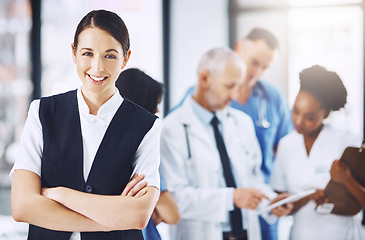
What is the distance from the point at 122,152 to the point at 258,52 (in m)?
1.45

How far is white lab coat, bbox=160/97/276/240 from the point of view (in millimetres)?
2223

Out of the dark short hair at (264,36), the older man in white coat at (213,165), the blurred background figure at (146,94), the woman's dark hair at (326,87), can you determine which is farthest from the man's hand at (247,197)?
the dark short hair at (264,36)

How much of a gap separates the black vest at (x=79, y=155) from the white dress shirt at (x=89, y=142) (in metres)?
0.02

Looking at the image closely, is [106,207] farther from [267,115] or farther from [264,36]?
[264,36]

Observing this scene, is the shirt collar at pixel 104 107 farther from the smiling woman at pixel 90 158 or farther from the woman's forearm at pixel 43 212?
the woman's forearm at pixel 43 212

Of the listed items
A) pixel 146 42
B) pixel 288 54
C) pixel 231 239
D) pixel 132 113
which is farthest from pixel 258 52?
pixel 132 113

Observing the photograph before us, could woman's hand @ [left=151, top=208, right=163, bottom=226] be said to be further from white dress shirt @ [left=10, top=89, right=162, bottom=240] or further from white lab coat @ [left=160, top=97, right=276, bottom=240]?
white dress shirt @ [left=10, top=89, right=162, bottom=240]

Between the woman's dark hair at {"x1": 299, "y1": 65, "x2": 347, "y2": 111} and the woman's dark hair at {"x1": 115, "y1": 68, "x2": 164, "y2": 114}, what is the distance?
94 centimetres

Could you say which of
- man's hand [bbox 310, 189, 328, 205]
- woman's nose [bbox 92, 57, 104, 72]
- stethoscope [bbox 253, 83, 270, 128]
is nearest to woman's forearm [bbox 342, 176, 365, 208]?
man's hand [bbox 310, 189, 328, 205]

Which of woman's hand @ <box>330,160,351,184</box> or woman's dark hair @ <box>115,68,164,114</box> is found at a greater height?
woman's dark hair @ <box>115,68,164,114</box>

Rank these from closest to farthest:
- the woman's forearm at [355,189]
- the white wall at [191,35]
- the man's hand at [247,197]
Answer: the woman's forearm at [355,189]
the man's hand at [247,197]
the white wall at [191,35]

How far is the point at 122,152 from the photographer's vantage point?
1323mm

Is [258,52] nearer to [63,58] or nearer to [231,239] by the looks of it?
[231,239]

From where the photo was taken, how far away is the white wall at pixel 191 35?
2.54 m
